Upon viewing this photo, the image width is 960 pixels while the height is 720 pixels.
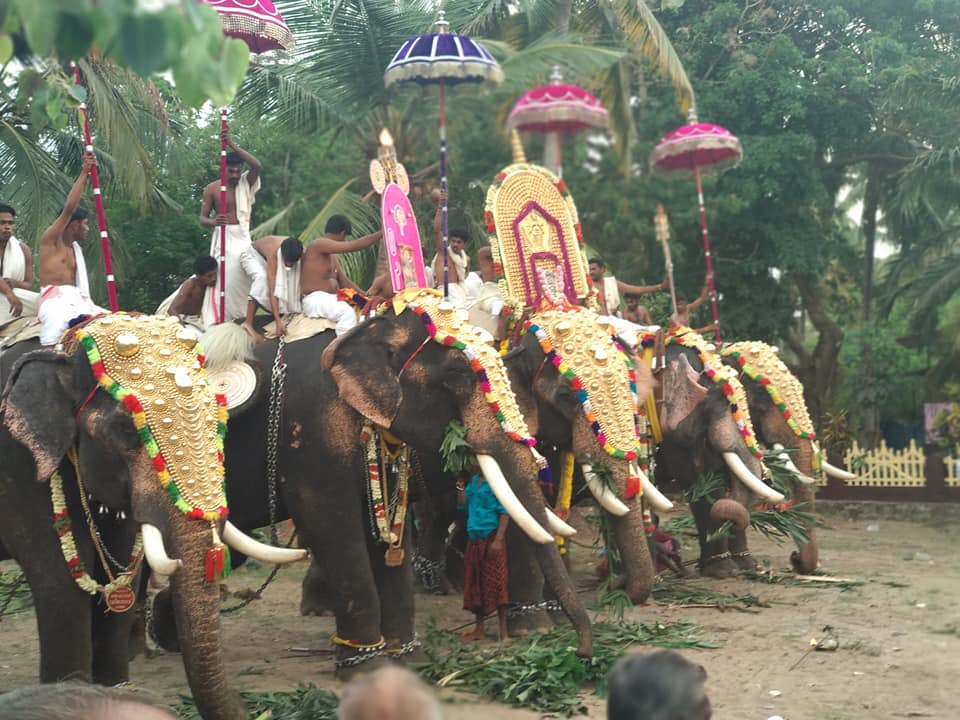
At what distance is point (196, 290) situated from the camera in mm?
8500

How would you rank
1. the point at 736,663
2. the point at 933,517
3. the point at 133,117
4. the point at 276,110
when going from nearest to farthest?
the point at 736,663, the point at 133,117, the point at 276,110, the point at 933,517

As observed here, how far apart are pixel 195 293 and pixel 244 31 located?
1.96m

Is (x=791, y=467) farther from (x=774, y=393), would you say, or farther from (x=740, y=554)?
(x=740, y=554)

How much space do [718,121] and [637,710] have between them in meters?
18.1

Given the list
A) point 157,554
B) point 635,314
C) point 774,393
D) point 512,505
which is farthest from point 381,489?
point 635,314

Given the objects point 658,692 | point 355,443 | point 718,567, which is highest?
point 355,443

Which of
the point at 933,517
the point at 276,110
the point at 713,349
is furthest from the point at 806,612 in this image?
the point at 276,110

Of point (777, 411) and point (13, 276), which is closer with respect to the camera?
point (13, 276)

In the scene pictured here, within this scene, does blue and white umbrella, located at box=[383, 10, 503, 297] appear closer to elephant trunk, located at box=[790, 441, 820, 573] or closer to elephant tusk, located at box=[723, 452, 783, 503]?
elephant tusk, located at box=[723, 452, 783, 503]

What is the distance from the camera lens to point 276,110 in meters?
15.1

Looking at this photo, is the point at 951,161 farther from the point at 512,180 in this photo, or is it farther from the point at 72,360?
the point at 72,360

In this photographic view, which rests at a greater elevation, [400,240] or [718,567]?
[400,240]

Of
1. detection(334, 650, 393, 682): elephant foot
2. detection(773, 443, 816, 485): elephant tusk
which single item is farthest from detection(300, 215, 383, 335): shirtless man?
detection(773, 443, 816, 485): elephant tusk

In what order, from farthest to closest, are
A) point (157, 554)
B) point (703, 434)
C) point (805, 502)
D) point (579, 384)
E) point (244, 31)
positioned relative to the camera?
point (805, 502), point (703, 434), point (579, 384), point (244, 31), point (157, 554)
